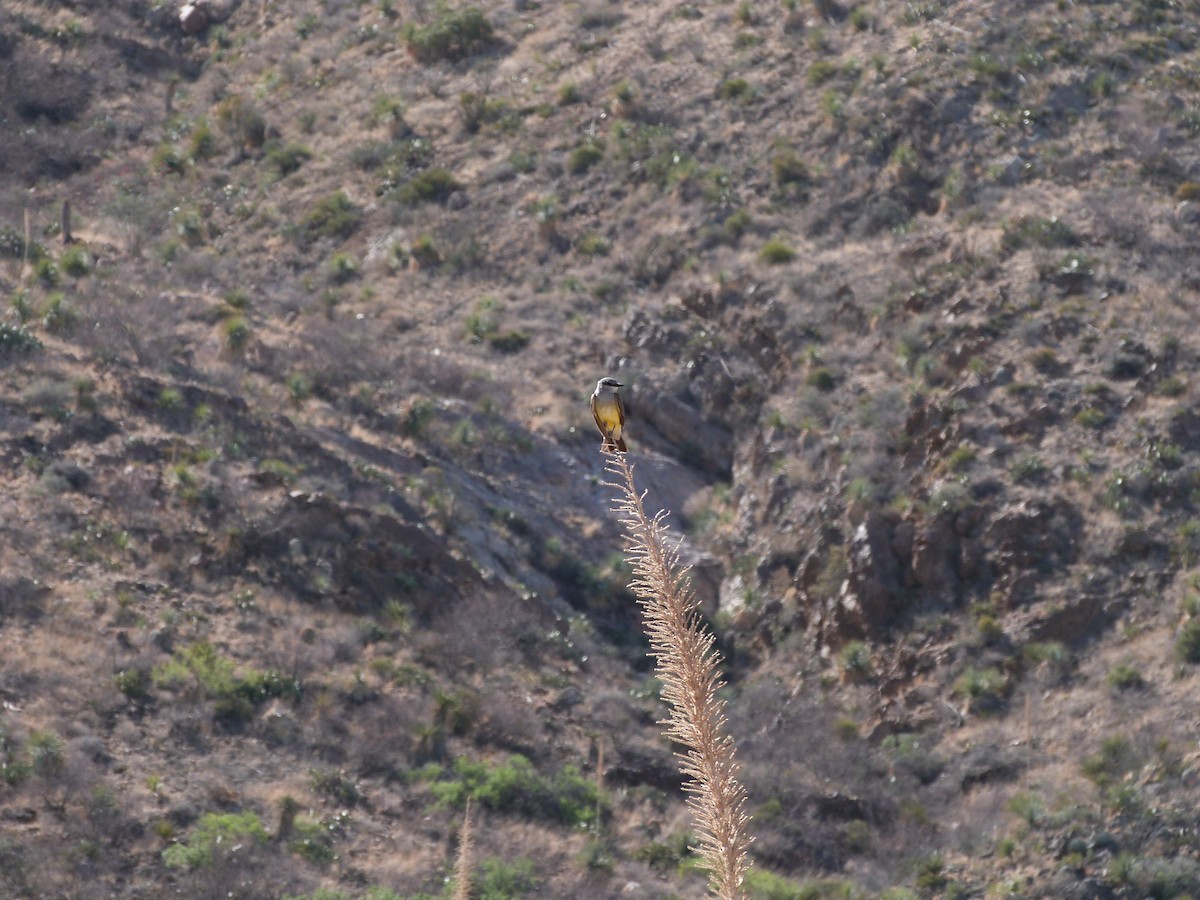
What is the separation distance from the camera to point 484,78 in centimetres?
3681

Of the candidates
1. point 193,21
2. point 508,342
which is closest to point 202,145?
point 193,21

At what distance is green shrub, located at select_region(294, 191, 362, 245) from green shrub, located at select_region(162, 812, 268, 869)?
17.2 metres

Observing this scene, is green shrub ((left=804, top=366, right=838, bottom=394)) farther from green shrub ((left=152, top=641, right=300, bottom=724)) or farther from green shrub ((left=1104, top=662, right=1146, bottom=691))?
green shrub ((left=152, top=641, right=300, bottom=724))

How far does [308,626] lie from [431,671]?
182 cm

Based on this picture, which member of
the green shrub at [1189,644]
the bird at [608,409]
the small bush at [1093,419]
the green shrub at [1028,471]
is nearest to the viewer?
the bird at [608,409]

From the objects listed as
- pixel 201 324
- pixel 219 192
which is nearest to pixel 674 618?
pixel 201 324

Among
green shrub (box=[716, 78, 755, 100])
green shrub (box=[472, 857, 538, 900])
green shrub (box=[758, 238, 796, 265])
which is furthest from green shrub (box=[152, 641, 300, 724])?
green shrub (box=[716, 78, 755, 100])

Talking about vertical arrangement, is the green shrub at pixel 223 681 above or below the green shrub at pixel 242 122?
below

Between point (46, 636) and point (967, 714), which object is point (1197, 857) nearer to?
point (967, 714)

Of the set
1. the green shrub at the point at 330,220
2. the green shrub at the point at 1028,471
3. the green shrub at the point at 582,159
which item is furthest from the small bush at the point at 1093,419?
the green shrub at the point at 330,220

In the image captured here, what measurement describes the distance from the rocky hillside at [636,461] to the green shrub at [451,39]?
218cm

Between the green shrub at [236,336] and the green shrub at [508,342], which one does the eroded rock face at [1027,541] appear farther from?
the green shrub at [236,336]

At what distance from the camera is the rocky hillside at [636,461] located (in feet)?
59.9

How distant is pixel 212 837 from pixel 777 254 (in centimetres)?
1593
